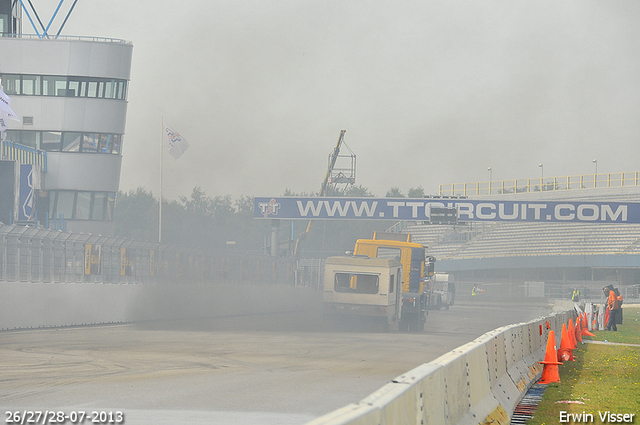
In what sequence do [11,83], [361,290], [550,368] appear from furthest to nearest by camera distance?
[11,83] → [361,290] → [550,368]

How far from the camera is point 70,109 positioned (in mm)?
47281

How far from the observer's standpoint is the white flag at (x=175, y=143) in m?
53.3

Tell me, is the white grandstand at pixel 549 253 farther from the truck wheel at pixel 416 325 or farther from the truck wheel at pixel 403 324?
Result: the truck wheel at pixel 403 324

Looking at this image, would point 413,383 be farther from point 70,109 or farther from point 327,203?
point 327,203

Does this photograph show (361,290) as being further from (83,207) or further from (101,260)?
(83,207)

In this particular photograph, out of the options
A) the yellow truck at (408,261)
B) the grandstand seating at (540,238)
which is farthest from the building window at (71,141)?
the grandstand seating at (540,238)

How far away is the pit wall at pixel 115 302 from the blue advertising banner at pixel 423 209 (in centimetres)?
1928

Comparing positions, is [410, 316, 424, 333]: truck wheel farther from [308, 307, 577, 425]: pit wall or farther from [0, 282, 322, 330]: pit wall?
[308, 307, 577, 425]: pit wall

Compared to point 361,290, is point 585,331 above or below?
below

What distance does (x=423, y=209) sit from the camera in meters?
61.1

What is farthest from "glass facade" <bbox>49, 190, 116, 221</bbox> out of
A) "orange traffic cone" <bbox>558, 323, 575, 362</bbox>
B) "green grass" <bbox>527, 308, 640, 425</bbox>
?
"orange traffic cone" <bbox>558, 323, 575, 362</bbox>

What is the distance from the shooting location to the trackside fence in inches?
885

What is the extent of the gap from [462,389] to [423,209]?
53.7 m

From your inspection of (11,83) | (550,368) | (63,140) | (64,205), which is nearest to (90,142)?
(63,140)
